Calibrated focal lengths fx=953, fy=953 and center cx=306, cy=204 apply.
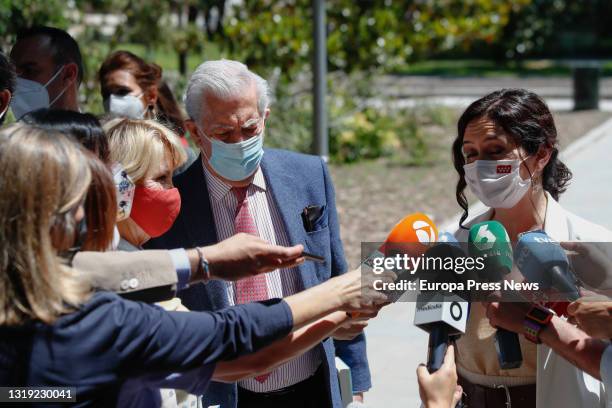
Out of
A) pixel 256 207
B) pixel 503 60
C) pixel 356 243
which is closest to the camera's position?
pixel 256 207

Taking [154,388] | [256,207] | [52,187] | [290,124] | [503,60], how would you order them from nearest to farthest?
[52,187] < [154,388] < [256,207] < [290,124] < [503,60]

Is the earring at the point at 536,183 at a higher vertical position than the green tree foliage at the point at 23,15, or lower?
lower

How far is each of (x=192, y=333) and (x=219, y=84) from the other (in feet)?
4.40

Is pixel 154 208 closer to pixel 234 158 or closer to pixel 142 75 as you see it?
pixel 234 158

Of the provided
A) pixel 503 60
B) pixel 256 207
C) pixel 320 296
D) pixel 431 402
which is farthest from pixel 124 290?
pixel 503 60

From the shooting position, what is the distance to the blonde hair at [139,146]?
3.21m

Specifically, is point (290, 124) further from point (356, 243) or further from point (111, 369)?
point (111, 369)

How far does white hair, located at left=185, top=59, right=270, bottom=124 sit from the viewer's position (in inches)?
133

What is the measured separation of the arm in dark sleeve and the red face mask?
2.89 feet

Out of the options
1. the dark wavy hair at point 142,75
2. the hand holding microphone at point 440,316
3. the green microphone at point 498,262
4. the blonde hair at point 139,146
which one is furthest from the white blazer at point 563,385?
the dark wavy hair at point 142,75

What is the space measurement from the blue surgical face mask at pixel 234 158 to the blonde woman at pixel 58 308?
45.9 inches

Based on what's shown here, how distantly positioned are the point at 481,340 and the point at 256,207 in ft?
3.02

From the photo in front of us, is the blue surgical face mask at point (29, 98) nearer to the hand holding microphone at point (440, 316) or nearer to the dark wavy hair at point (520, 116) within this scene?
the dark wavy hair at point (520, 116)

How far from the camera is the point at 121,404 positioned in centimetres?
225
